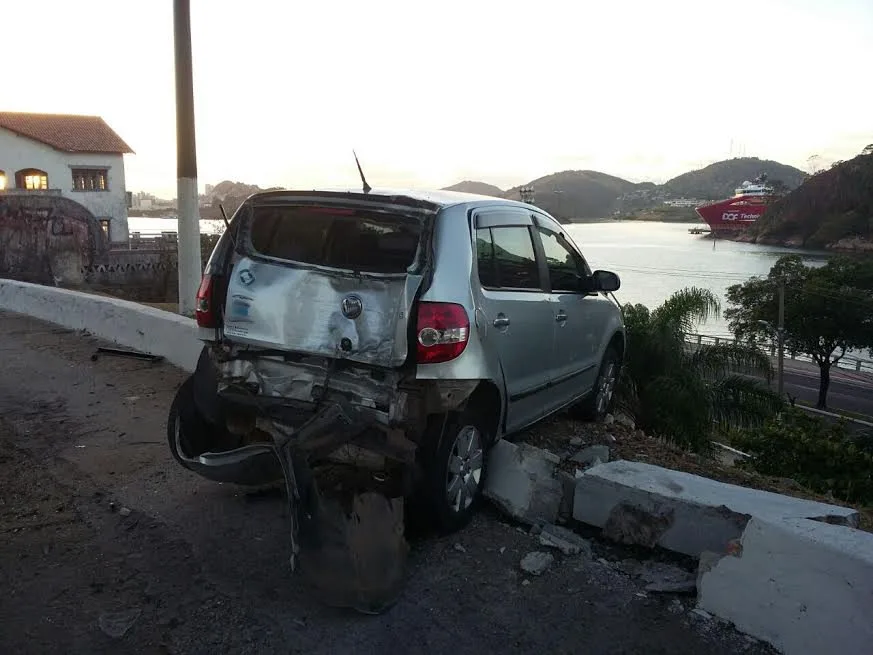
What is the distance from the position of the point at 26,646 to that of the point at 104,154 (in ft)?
185

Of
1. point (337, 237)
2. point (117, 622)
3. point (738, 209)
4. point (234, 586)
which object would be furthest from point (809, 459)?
point (738, 209)

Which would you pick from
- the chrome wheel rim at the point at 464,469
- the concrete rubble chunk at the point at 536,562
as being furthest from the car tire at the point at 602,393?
the concrete rubble chunk at the point at 536,562

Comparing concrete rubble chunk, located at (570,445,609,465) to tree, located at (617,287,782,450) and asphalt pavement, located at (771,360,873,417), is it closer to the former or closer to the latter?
tree, located at (617,287,782,450)

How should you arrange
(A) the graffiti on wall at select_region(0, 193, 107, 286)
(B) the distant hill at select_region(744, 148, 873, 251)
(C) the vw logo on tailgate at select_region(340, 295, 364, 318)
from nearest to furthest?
(C) the vw logo on tailgate at select_region(340, 295, 364, 318)
(A) the graffiti on wall at select_region(0, 193, 107, 286)
(B) the distant hill at select_region(744, 148, 873, 251)

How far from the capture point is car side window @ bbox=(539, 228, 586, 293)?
493 cm

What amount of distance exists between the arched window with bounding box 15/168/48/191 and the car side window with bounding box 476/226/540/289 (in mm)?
54989

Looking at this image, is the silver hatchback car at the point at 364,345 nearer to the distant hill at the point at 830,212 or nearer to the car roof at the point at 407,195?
the car roof at the point at 407,195

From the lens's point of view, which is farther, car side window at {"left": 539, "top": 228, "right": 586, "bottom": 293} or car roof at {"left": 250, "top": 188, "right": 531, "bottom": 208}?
car side window at {"left": 539, "top": 228, "right": 586, "bottom": 293}

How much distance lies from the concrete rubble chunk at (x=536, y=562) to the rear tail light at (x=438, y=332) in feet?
3.48

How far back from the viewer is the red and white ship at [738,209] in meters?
108

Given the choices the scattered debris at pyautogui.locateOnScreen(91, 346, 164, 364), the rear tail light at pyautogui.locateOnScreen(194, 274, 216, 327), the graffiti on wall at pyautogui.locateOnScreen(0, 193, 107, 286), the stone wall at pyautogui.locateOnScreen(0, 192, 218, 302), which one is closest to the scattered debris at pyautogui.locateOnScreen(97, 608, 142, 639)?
the rear tail light at pyautogui.locateOnScreen(194, 274, 216, 327)

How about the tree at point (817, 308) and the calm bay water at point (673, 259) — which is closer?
the tree at point (817, 308)

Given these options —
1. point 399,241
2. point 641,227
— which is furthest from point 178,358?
point 641,227

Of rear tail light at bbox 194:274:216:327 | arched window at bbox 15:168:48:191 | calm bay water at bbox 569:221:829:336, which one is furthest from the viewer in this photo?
calm bay water at bbox 569:221:829:336
